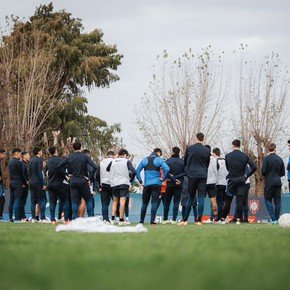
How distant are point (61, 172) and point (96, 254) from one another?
15.9 m

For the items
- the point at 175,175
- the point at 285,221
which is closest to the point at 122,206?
the point at 175,175

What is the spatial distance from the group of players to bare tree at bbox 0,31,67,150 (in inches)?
851

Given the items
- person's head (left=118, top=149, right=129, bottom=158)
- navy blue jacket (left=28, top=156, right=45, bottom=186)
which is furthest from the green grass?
navy blue jacket (left=28, top=156, right=45, bottom=186)

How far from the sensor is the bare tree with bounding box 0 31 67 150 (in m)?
50.0

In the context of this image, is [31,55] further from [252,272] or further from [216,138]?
[252,272]

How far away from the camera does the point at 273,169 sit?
24.2 m

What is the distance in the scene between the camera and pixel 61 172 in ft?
80.4

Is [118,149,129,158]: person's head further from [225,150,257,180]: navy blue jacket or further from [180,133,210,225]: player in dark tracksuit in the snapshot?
[180,133,210,225]: player in dark tracksuit

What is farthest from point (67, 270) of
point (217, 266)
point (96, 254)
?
point (96, 254)

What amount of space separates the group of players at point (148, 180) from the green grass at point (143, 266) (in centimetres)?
1114

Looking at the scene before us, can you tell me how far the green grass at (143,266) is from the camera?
18.3 ft

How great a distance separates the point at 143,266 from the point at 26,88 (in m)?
45.2

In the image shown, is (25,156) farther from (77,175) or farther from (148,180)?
(148,180)

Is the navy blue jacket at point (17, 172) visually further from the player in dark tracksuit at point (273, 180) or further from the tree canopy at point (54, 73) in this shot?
the tree canopy at point (54, 73)
